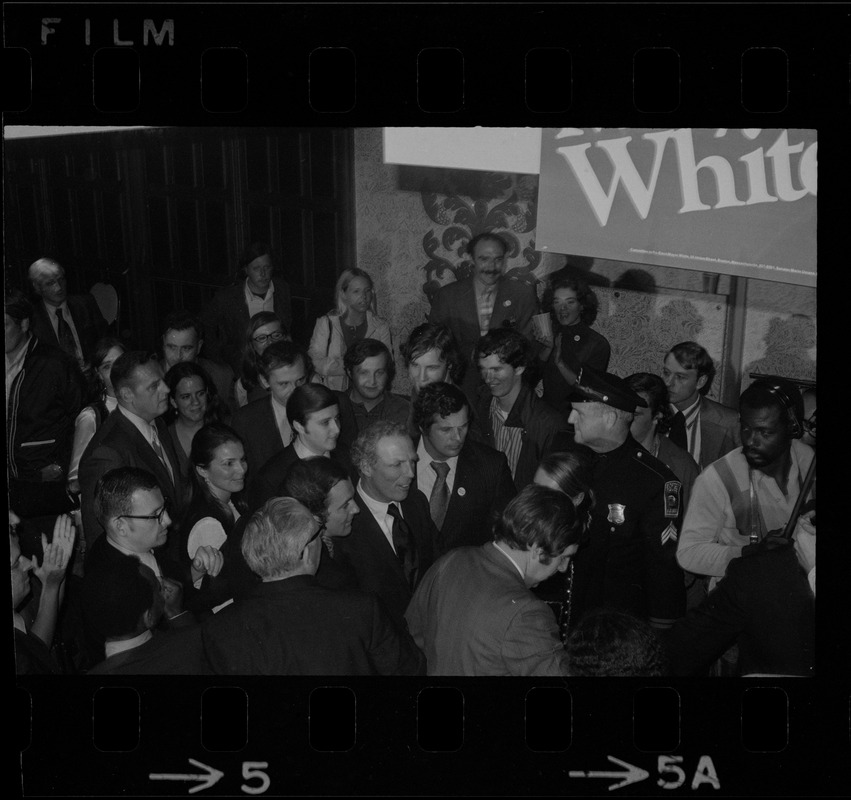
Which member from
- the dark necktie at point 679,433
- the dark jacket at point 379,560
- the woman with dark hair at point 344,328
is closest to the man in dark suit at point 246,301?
the woman with dark hair at point 344,328

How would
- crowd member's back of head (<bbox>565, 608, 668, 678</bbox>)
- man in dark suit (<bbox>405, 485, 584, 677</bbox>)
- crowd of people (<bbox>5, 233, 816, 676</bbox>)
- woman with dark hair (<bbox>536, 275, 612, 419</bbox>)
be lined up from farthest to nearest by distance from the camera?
woman with dark hair (<bbox>536, 275, 612, 419</bbox>)
crowd of people (<bbox>5, 233, 816, 676</bbox>)
crowd member's back of head (<bbox>565, 608, 668, 678</bbox>)
man in dark suit (<bbox>405, 485, 584, 677</bbox>)

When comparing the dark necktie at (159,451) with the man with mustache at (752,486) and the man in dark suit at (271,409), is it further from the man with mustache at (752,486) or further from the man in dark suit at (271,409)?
the man with mustache at (752,486)

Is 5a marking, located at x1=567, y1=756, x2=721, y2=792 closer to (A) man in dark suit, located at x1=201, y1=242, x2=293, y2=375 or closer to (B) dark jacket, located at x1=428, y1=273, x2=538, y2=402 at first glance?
(B) dark jacket, located at x1=428, y1=273, x2=538, y2=402

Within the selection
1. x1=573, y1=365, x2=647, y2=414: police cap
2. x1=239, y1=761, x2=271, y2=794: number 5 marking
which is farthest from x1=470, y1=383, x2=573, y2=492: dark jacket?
x1=239, y1=761, x2=271, y2=794: number 5 marking

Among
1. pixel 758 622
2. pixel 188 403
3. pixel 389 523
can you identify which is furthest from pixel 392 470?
pixel 758 622

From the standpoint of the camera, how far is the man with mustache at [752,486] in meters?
3.30

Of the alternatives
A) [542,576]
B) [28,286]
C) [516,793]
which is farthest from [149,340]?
[516,793]

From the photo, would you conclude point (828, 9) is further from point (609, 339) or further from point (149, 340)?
point (149, 340)

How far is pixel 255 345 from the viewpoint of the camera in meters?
3.39

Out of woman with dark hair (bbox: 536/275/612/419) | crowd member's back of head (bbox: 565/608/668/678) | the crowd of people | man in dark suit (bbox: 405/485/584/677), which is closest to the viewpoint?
man in dark suit (bbox: 405/485/584/677)

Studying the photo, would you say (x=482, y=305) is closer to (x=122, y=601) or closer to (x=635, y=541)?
(x=635, y=541)

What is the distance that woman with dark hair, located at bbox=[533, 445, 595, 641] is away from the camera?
3234 mm

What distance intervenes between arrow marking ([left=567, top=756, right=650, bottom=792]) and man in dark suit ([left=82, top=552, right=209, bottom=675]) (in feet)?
3.59

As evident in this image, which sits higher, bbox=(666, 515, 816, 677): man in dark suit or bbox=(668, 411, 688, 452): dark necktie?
bbox=(668, 411, 688, 452): dark necktie
